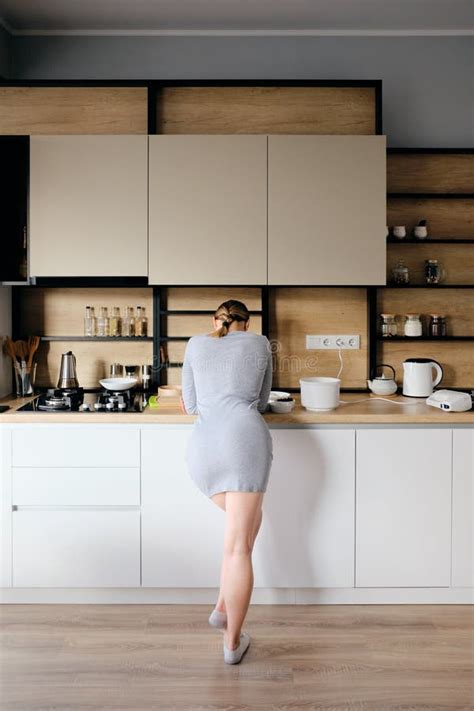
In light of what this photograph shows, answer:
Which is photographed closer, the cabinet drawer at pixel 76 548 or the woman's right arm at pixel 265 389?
the woman's right arm at pixel 265 389

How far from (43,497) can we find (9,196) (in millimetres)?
1599

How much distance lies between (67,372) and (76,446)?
64cm

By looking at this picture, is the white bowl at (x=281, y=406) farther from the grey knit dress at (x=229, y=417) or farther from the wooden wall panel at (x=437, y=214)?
the wooden wall panel at (x=437, y=214)

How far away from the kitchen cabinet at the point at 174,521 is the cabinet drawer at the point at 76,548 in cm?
7

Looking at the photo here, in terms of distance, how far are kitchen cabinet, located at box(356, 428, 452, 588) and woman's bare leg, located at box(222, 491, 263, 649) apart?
663 mm

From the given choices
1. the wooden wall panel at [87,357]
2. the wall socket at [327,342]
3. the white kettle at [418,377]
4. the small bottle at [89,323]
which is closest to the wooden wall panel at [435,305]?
the wall socket at [327,342]

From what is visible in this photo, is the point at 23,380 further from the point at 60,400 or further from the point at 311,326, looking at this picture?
the point at 311,326

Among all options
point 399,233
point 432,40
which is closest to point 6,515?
point 399,233

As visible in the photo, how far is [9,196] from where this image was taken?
3.46 meters

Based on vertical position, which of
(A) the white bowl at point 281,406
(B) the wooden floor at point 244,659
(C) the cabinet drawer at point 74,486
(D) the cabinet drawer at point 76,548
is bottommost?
(B) the wooden floor at point 244,659

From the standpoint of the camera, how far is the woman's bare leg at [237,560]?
2461 millimetres

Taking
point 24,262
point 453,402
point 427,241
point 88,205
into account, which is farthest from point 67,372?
point 427,241

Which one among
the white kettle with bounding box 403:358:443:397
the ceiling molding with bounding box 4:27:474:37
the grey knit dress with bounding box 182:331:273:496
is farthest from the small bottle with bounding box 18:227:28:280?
the white kettle with bounding box 403:358:443:397

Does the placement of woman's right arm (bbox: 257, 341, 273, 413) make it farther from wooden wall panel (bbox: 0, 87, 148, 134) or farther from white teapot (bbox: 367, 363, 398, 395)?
wooden wall panel (bbox: 0, 87, 148, 134)
